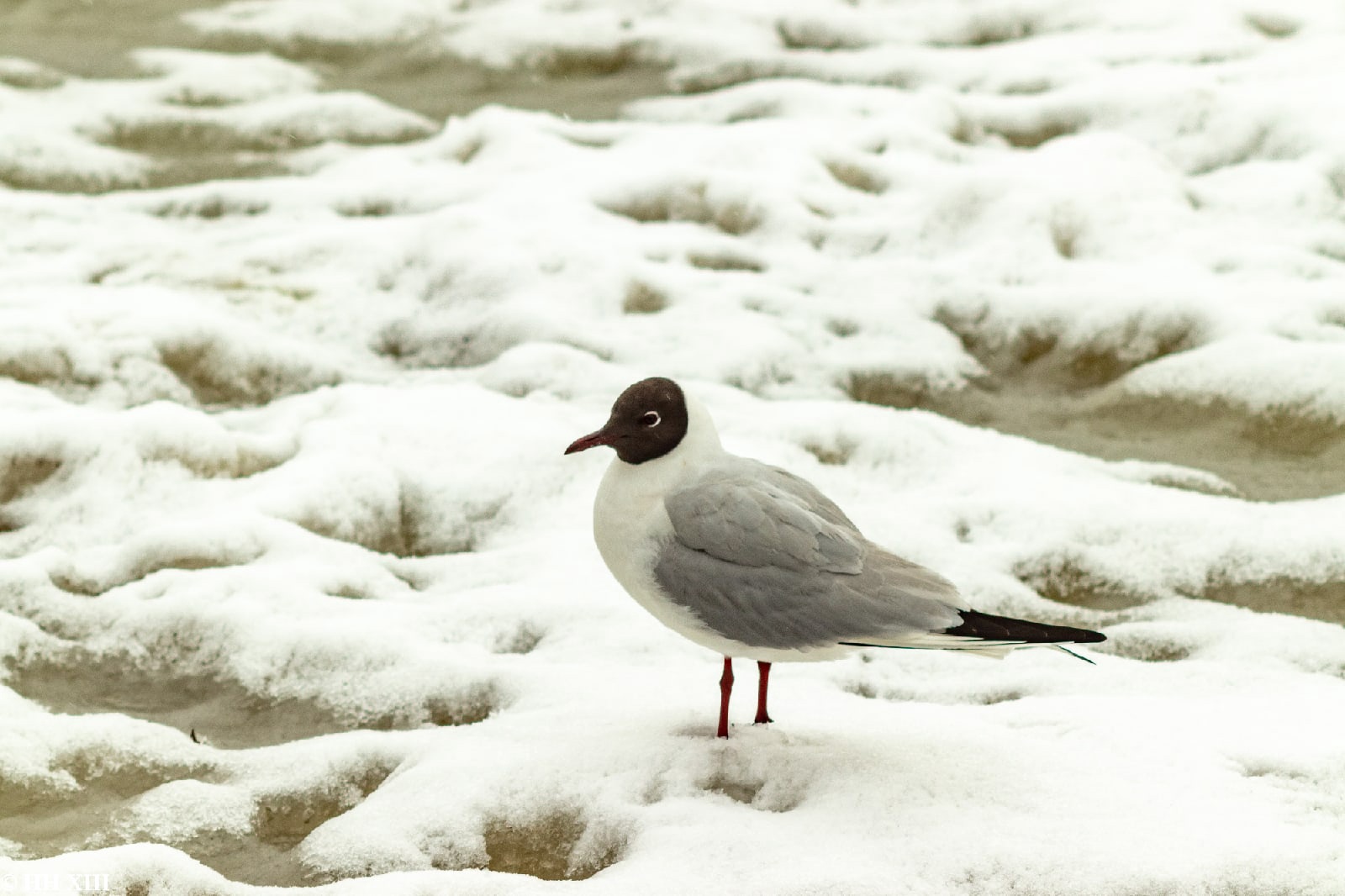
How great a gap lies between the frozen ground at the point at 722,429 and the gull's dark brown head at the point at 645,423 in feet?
2.23

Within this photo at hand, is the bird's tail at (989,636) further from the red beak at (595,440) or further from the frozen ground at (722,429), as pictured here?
the red beak at (595,440)

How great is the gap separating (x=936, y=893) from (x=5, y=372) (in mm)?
4171

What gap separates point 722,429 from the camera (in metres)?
5.04

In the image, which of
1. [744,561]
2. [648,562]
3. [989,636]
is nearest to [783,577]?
[744,561]

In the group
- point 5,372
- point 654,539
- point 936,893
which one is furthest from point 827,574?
point 5,372

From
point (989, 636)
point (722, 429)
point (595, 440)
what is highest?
point (595, 440)

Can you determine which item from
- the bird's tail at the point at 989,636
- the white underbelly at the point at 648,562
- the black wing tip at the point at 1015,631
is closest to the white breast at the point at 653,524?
the white underbelly at the point at 648,562

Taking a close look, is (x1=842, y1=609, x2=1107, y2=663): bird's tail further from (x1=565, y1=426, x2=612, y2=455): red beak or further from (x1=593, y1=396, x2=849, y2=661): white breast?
(x1=565, y1=426, x2=612, y2=455): red beak

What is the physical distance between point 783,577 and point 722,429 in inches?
83.1

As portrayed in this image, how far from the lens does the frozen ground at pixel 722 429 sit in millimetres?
2982

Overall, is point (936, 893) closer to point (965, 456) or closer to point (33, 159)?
point (965, 456)

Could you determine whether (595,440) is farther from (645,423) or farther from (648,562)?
(648,562)

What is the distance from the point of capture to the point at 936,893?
2.61 meters

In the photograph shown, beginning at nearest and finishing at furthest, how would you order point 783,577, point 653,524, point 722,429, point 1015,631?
point 1015,631 < point 783,577 < point 653,524 < point 722,429
